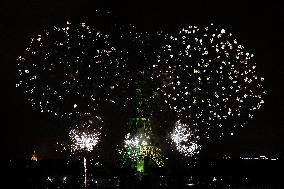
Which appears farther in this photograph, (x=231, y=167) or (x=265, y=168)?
(x=231, y=167)

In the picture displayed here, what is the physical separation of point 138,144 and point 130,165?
5.34 m

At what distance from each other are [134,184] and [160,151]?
2822cm

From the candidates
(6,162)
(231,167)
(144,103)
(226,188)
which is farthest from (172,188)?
(231,167)

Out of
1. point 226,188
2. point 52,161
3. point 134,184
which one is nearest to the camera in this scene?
point 134,184

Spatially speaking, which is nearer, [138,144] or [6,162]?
[138,144]

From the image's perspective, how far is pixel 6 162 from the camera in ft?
286

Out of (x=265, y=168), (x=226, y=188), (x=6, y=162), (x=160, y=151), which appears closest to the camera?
(x=226, y=188)

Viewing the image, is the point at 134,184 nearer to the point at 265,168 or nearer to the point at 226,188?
the point at 226,188

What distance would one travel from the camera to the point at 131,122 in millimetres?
49531

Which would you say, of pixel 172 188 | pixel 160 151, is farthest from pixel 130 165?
pixel 172 188

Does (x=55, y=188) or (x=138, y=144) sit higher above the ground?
(x=138, y=144)

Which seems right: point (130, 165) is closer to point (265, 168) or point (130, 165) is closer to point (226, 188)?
point (226, 188)

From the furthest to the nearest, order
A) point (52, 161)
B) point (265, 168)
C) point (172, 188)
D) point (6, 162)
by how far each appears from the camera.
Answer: point (52, 161) < point (265, 168) < point (6, 162) < point (172, 188)

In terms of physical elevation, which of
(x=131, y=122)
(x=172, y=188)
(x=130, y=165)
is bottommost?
(x=172, y=188)
